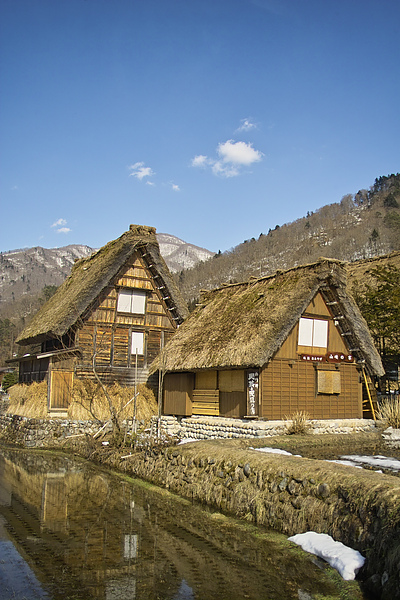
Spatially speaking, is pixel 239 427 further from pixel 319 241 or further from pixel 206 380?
pixel 319 241

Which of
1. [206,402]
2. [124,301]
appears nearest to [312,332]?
[206,402]

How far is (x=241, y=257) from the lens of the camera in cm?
10950

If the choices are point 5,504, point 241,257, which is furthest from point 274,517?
point 241,257

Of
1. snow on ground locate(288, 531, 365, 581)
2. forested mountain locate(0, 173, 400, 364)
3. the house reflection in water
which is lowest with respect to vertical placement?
the house reflection in water

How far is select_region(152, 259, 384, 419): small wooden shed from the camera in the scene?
61.4 ft

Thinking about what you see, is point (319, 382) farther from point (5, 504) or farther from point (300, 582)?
point (300, 582)

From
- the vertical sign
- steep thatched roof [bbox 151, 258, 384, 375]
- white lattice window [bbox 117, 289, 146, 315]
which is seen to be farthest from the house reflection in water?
white lattice window [bbox 117, 289, 146, 315]

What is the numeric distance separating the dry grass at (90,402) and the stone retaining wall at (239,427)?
4.00ft

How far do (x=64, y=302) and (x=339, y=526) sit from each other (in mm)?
19935

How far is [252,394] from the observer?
18.8m

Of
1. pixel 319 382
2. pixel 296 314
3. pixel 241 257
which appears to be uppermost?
pixel 241 257

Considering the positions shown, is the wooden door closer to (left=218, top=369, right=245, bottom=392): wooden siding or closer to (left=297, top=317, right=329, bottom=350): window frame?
(left=218, top=369, right=245, bottom=392): wooden siding

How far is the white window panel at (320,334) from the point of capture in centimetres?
2041

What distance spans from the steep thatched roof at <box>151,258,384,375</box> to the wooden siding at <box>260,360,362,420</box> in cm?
114
